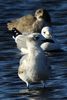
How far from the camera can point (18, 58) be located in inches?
627

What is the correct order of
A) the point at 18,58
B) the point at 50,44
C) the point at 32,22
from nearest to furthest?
the point at 18,58, the point at 50,44, the point at 32,22

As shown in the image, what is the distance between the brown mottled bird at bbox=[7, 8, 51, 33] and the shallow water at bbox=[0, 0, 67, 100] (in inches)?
10.5

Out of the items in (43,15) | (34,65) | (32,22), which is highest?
(34,65)

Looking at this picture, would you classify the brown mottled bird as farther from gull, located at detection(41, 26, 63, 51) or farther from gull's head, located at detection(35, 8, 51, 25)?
gull, located at detection(41, 26, 63, 51)

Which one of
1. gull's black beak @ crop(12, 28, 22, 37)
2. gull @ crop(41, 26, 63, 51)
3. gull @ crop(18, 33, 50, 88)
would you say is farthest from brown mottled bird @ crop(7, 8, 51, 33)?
gull @ crop(18, 33, 50, 88)

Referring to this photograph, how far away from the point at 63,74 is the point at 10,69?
1.30m

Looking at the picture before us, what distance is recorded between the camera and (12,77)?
14.0m

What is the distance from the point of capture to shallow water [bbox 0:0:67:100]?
41.4ft

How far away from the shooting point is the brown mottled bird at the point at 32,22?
1964cm

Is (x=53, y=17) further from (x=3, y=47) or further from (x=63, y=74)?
(x=63, y=74)

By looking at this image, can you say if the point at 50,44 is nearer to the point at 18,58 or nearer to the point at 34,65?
the point at 18,58

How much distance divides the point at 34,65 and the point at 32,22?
774 cm

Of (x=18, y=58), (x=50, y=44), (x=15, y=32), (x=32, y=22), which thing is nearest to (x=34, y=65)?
(x=18, y=58)

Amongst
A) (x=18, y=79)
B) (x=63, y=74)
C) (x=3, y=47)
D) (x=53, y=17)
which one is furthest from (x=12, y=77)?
(x=53, y=17)
